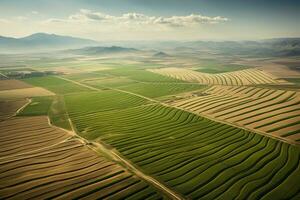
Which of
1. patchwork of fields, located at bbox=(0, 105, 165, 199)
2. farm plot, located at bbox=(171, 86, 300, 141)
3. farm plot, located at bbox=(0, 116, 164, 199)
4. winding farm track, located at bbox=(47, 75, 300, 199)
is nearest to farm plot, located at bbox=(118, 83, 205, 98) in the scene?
farm plot, located at bbox=(171, 86, 300, 141)

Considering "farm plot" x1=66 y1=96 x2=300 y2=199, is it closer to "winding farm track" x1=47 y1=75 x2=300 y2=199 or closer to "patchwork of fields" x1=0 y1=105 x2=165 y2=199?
"winding farm track" x1=47 y1=75 x2=300 y2=199

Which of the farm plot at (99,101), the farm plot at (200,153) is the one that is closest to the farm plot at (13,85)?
the farm plot at (99,101)

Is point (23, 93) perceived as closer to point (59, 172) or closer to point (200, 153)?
point (59, 172)

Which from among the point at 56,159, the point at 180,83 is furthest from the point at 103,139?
the point at 180,83

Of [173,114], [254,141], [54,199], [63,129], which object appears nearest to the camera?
[54,199]

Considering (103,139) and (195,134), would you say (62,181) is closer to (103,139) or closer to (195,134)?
(103,139)

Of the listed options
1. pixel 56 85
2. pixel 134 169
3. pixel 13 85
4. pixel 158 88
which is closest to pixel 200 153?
pixel 134 169

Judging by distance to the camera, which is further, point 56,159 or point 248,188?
point 56,159

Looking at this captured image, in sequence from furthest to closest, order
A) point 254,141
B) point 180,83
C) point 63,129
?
point 180,83 → point 63,129 → point 254,141
